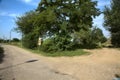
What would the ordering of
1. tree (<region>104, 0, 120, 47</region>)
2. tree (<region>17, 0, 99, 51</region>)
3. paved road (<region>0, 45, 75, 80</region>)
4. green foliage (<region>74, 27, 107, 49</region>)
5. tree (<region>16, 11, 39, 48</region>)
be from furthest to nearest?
tree (<region>16, 11, 39, 48</region>) < green foliage (<region>74, 27, 107, 49</region>) < tree (<region>104, 0, 120, 47</region>) < tree (<region>17, 0, 99, 51</region>) < paved road (<region>0, 45, 75, 80</region>)

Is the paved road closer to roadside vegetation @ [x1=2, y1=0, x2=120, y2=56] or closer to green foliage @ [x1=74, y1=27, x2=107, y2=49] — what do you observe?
roadside vegetation @ [x1=2, y1=0, x2=120, y2=56]

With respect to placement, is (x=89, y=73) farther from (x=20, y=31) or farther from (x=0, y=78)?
(x=20, y=31)

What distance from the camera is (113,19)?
35906 millimetres

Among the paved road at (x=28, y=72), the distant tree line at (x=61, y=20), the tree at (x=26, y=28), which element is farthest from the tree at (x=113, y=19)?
Result: the paved road at (x=28, y=72)

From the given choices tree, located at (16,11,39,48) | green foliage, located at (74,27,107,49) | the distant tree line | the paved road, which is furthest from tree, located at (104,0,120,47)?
the paved road

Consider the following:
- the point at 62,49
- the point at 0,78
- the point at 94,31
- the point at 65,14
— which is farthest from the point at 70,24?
the point at 0,78

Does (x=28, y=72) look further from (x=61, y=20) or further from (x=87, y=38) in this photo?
(x=87, y=38)

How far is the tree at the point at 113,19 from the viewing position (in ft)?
117

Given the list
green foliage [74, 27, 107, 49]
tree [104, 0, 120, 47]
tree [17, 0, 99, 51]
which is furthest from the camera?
green foliage [74, 27, 107, 49]

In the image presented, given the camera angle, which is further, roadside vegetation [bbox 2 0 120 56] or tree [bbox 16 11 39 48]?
tree [bbox 16 11 39 48]

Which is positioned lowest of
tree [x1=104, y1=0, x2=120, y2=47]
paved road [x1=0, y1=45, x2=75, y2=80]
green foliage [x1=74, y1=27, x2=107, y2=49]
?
paved road [x1=0, y1=45, x2=75, y2=80]

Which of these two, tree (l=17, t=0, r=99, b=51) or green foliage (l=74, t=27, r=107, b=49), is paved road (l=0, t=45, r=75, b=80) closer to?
tree (l=17, t=0, r=99, b=51)

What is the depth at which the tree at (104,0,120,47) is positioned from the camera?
117ft

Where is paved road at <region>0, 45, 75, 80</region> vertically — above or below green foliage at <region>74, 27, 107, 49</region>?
below
